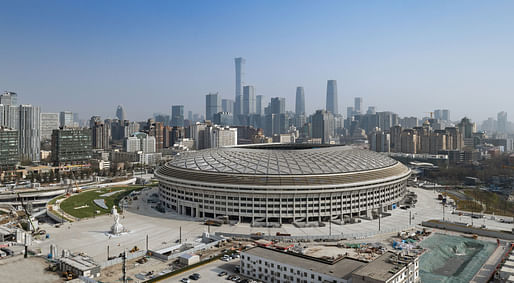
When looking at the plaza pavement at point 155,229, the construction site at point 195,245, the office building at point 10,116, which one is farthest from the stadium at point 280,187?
the office building at point 10,116

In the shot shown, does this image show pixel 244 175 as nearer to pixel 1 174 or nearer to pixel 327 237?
pixel 327 237

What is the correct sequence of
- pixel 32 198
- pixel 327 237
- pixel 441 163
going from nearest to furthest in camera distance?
pixel 327 237 → pixel 32 198 → pixel 441 163

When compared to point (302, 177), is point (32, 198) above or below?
below

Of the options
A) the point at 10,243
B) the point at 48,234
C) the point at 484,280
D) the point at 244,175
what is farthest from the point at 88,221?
the point at 484,280

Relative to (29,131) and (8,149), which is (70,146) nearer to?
(8,149)

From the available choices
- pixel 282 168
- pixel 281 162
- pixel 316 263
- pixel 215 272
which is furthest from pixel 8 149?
pixel 316 263

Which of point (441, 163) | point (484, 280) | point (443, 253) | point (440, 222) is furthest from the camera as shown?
point (441, 163)
